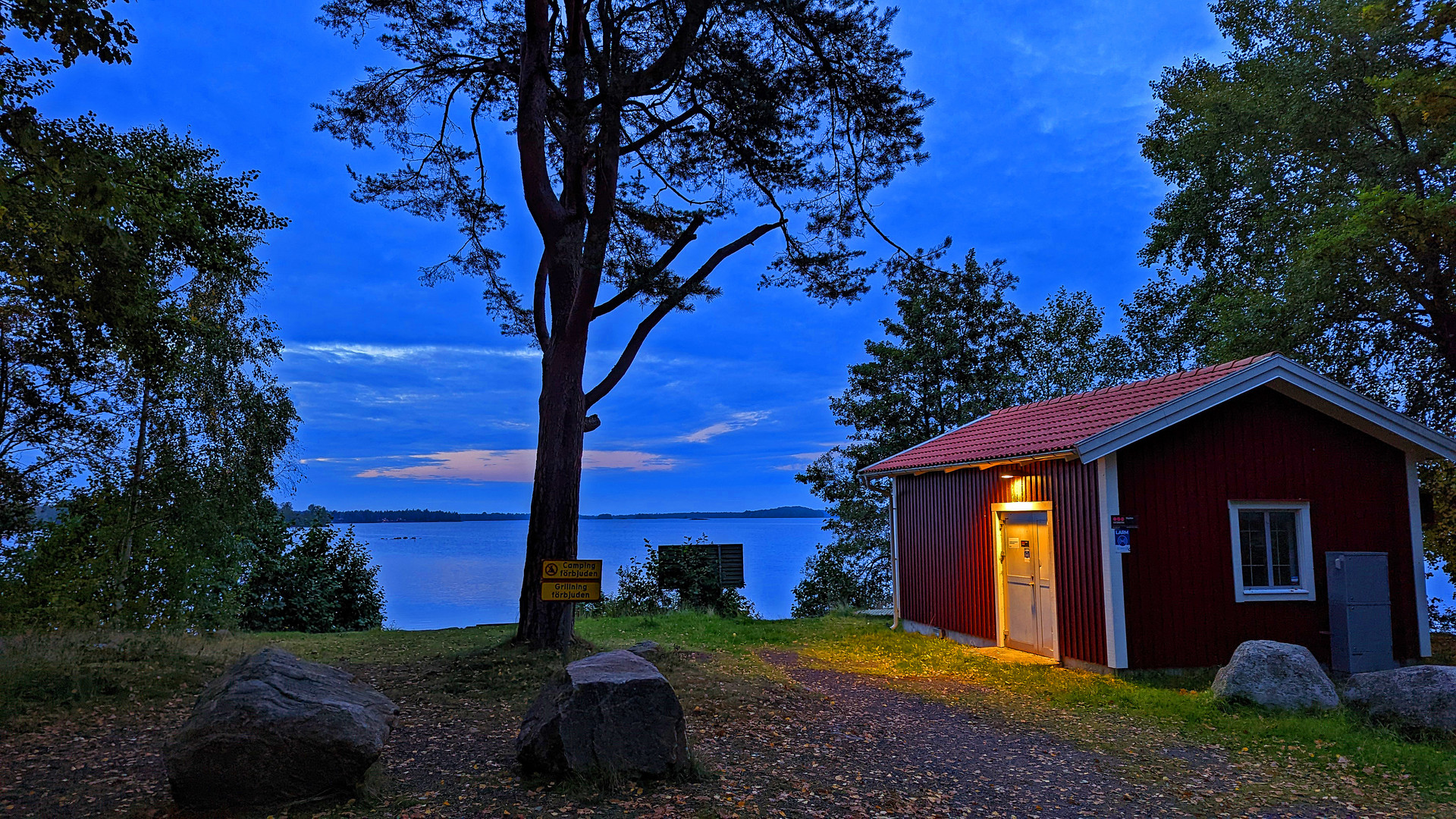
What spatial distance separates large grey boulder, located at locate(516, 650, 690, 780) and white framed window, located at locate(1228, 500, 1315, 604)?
8045 millimetres

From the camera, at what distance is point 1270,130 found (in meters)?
17.3

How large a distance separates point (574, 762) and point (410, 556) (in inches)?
3039

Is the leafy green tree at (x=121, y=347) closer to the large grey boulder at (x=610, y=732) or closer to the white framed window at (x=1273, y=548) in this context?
the large grey boulder at (x=610, y=732)

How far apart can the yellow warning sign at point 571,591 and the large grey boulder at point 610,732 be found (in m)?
3.07

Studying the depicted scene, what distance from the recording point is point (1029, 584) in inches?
432

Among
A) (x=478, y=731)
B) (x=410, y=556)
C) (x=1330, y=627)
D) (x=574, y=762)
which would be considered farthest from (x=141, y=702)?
(x=410, y=556)

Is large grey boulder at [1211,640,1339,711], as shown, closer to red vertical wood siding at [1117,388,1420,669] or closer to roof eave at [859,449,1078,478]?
red vertical wood siding at [1117,388,1420,669]

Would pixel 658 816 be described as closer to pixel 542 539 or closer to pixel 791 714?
pixel 791 714

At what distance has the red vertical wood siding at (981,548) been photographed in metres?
9.62

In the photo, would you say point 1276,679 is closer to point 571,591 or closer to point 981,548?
point 981,548

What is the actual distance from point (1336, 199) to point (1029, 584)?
1212 cm

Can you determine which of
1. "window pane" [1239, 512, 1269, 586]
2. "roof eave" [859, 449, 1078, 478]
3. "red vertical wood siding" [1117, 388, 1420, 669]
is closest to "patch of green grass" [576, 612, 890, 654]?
"roof eave" [859, 449, 1078, 478]

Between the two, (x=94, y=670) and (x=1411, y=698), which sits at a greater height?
(x=94, y=670)

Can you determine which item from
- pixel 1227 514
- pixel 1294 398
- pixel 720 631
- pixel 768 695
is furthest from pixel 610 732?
pixel 1294 398
